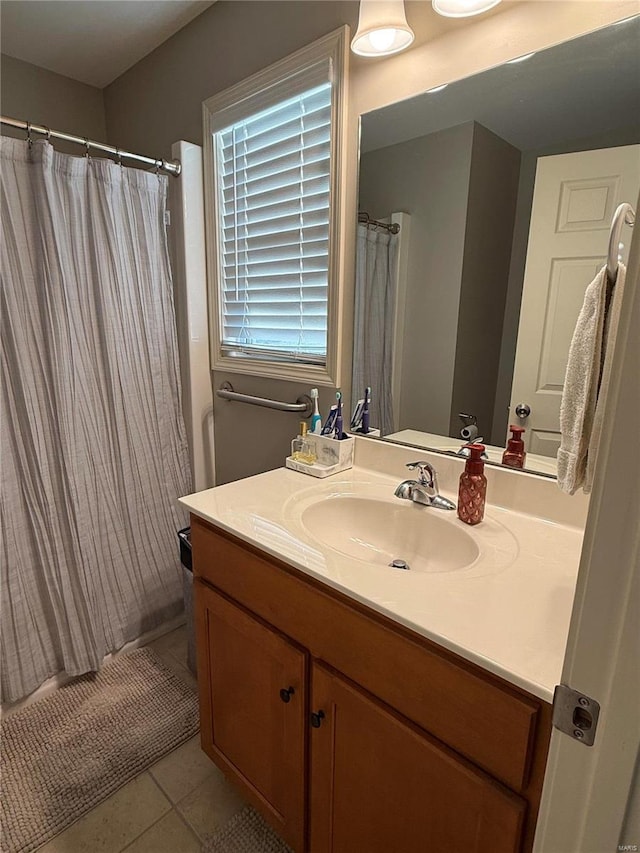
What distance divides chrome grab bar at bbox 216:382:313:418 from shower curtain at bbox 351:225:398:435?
19cm

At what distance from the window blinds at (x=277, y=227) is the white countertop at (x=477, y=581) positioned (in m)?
0.65

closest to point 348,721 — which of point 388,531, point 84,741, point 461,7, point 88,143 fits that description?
point 388,531

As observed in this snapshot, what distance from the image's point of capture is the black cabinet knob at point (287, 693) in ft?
3.25

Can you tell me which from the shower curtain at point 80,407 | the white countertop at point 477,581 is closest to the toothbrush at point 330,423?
the white countertop at point 477,581

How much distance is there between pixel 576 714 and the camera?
46 centimetres

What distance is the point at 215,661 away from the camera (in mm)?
1212

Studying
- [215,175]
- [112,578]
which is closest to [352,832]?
[112,578]

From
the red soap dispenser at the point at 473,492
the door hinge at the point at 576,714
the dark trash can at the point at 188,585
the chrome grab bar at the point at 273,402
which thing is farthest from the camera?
the dark trash can at the point at 188,585

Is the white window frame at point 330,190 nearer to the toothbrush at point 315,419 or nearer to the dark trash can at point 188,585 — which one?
the toothbrush at point 315,419

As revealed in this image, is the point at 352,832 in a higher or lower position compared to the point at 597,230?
lower

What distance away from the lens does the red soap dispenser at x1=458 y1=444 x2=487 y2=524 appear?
108 cm

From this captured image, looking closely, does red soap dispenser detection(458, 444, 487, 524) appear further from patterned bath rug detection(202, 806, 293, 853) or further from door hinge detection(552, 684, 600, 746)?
patterned bath rug detection(202, 806, 293, 853)

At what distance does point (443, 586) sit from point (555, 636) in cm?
19

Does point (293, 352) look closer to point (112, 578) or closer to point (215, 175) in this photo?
point (215, 175)
